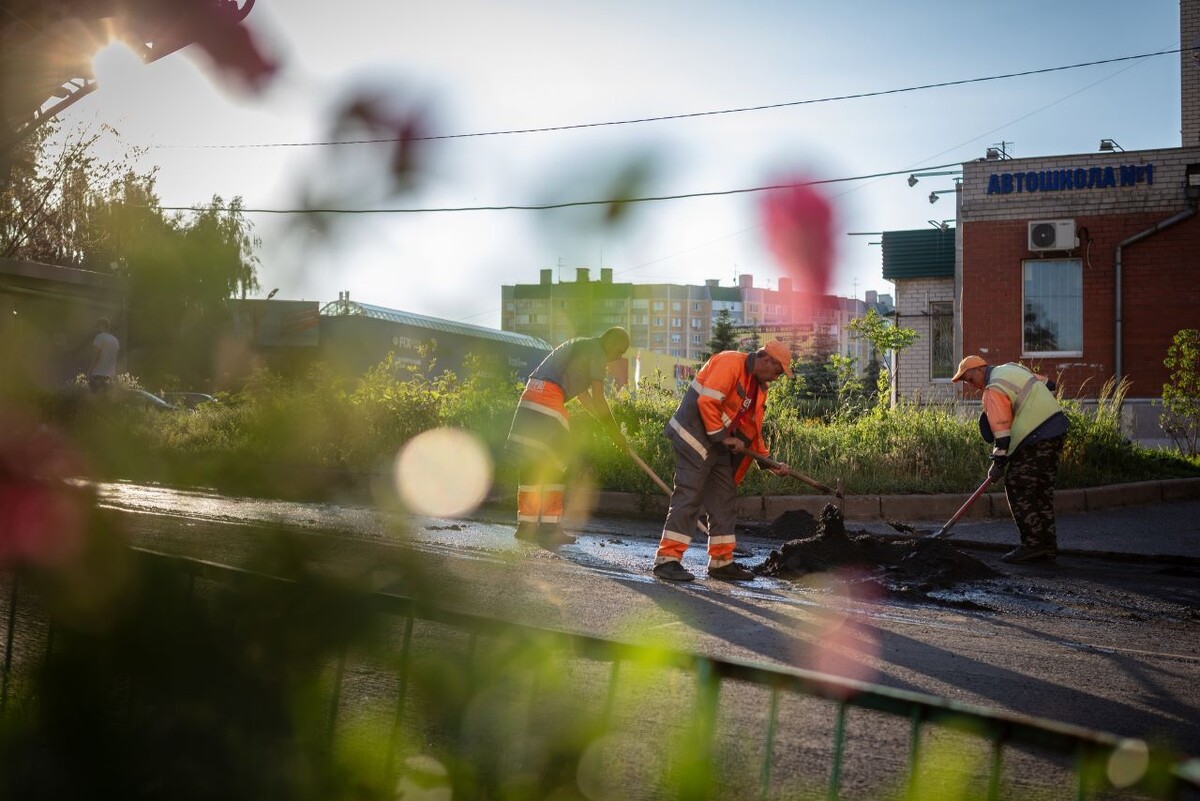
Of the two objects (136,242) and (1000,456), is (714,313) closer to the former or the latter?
(136,242)

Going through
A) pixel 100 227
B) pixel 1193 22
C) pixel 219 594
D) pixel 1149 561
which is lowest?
pixel 1149 561

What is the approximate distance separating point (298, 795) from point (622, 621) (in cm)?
289

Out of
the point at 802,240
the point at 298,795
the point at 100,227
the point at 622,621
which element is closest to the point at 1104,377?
the point at 802,240

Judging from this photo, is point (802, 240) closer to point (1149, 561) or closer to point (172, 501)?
point (1149, 561)

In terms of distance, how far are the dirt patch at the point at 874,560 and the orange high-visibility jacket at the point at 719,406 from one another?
810 millimetres

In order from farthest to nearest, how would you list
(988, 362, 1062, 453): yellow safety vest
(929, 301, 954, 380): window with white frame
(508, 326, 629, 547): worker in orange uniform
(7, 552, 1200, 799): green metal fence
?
(929, 301, 954, 380): window with white frame < (508, 326, 629, 547): worker in orange uniform < (988, 362, 1062, 453): yellow safety vest < (7, 552, 1200, 799): green metal fence

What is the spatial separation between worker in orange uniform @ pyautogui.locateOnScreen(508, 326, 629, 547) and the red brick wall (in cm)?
1654

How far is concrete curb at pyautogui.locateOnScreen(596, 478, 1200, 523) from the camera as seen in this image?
1130 cm

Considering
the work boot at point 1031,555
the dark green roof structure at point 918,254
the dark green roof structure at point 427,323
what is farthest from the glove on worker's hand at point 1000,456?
the dark green roof structure at point 427,323

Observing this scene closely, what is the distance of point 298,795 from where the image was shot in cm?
303

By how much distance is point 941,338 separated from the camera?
30.5 m

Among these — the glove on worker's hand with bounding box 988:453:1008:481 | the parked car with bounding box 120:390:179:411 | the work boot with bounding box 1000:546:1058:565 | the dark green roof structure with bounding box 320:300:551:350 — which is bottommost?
the work boot with bounding box 1000:546:1058:565

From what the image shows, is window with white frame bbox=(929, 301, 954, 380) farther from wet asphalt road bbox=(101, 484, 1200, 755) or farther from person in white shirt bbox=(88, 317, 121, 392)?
wet asphalt road bbox=(101, 484, 1200, 755)

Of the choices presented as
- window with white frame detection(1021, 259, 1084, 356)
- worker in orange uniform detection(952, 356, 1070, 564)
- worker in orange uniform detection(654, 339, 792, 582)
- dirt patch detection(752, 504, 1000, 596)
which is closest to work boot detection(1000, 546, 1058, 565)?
worker in orange uniform detection(952, 356, 1070, 564)
